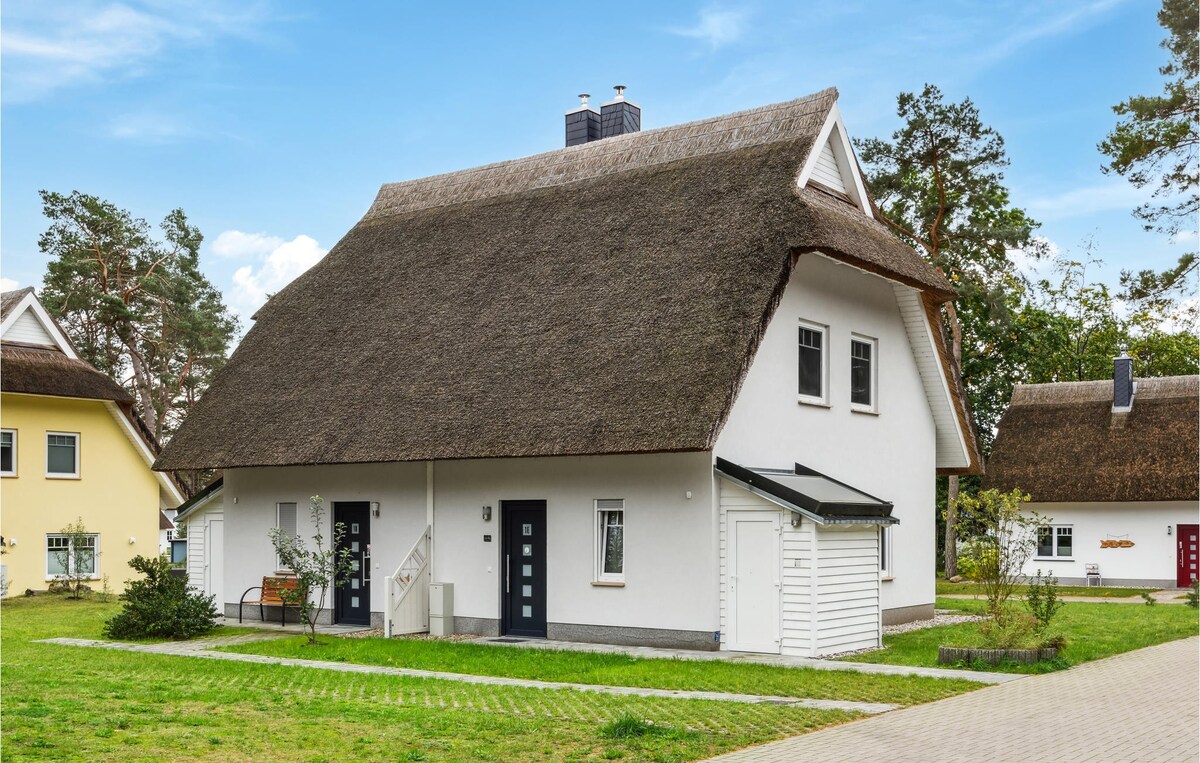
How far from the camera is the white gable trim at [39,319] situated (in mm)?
32062

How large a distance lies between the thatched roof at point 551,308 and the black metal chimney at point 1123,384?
2005 cm

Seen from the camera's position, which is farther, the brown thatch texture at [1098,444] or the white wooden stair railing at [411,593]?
the brown thatch texture at [1098,444]

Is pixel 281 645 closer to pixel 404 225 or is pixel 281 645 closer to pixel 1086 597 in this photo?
pixel 404 225

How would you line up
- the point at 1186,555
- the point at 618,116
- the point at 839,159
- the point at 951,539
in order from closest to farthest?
the point at 839,159, the point at 618,116, the point at 1186,555, the point at 951,539

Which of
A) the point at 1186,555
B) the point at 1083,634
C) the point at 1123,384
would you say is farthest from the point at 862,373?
the point at 1123,384

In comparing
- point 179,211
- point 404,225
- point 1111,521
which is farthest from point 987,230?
point 179,211

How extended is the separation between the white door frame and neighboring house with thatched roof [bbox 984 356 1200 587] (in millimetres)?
23458

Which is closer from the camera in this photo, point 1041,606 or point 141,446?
point 1041,606

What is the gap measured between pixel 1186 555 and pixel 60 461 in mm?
32958

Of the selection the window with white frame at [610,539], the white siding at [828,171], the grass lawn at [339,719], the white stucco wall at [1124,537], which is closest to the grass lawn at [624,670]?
the grass lawn at [339,719]

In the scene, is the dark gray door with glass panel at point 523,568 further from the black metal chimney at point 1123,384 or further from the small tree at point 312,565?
the black metal chimney at point 1123,384

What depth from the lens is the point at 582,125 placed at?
28312 millimetres

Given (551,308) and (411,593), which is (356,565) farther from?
(551,308)

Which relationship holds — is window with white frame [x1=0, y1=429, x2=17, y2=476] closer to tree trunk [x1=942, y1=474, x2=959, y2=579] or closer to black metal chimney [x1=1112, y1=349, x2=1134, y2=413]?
tree trunk [x1=942, y1=474, x2=959, y2=579]
